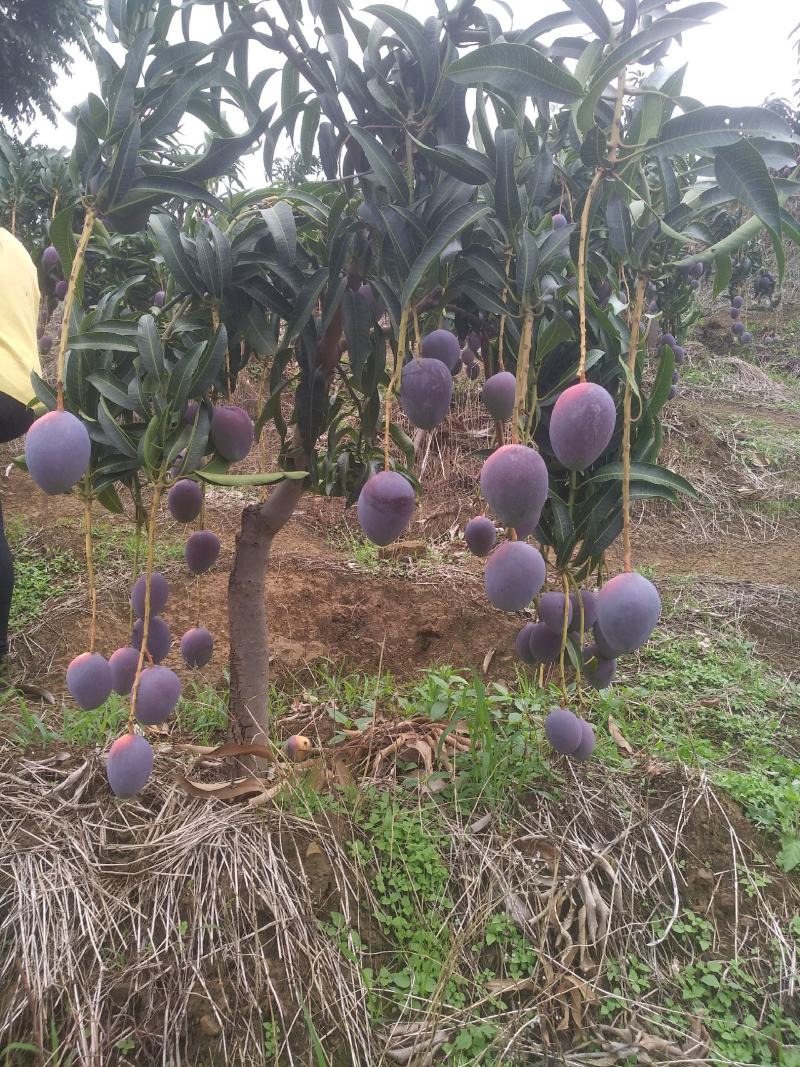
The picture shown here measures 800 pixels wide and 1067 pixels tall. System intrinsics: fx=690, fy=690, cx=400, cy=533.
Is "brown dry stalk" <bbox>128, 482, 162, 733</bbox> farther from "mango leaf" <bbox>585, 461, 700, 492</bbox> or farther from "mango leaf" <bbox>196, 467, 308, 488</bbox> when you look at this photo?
"mango leaf" <bbox>585, 461, 700, 492</bbox>

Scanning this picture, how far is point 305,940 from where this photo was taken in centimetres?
116

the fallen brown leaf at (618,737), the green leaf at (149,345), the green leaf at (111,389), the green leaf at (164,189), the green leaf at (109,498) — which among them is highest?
the green leaf at (164,189)

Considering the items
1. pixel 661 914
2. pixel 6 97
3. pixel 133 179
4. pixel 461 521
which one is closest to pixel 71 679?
pixel 133 179

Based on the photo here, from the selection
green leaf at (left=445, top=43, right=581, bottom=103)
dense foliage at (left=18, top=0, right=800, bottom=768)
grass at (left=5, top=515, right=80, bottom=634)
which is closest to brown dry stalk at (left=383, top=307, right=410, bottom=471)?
dense foliage at (left=18, top=0, right=800, bottom=768)

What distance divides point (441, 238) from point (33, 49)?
36.6ft

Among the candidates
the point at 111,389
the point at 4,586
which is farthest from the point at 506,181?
the point at 4,586

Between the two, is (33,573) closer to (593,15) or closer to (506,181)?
(506,181)

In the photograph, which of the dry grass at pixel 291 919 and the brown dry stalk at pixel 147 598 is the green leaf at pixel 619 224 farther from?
the dry grass at pixel 291 919

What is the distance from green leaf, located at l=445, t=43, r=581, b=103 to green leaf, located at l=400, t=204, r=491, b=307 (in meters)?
0.14

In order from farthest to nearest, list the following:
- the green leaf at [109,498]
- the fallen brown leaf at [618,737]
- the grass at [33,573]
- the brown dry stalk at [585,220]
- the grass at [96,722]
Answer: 1. the grass at [33,573]
2. the fallen brown leaf at [618,737]
3. the grass at [96,722]
4. the green leaf at [109,498]
5. the brown dry stalk at [585,220]

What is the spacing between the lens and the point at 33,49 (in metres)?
8.99

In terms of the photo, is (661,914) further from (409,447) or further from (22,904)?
(22,904)

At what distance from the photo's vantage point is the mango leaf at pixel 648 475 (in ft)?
3.33

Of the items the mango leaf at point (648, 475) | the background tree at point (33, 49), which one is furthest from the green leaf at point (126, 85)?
the background tree at point (33, 49)
